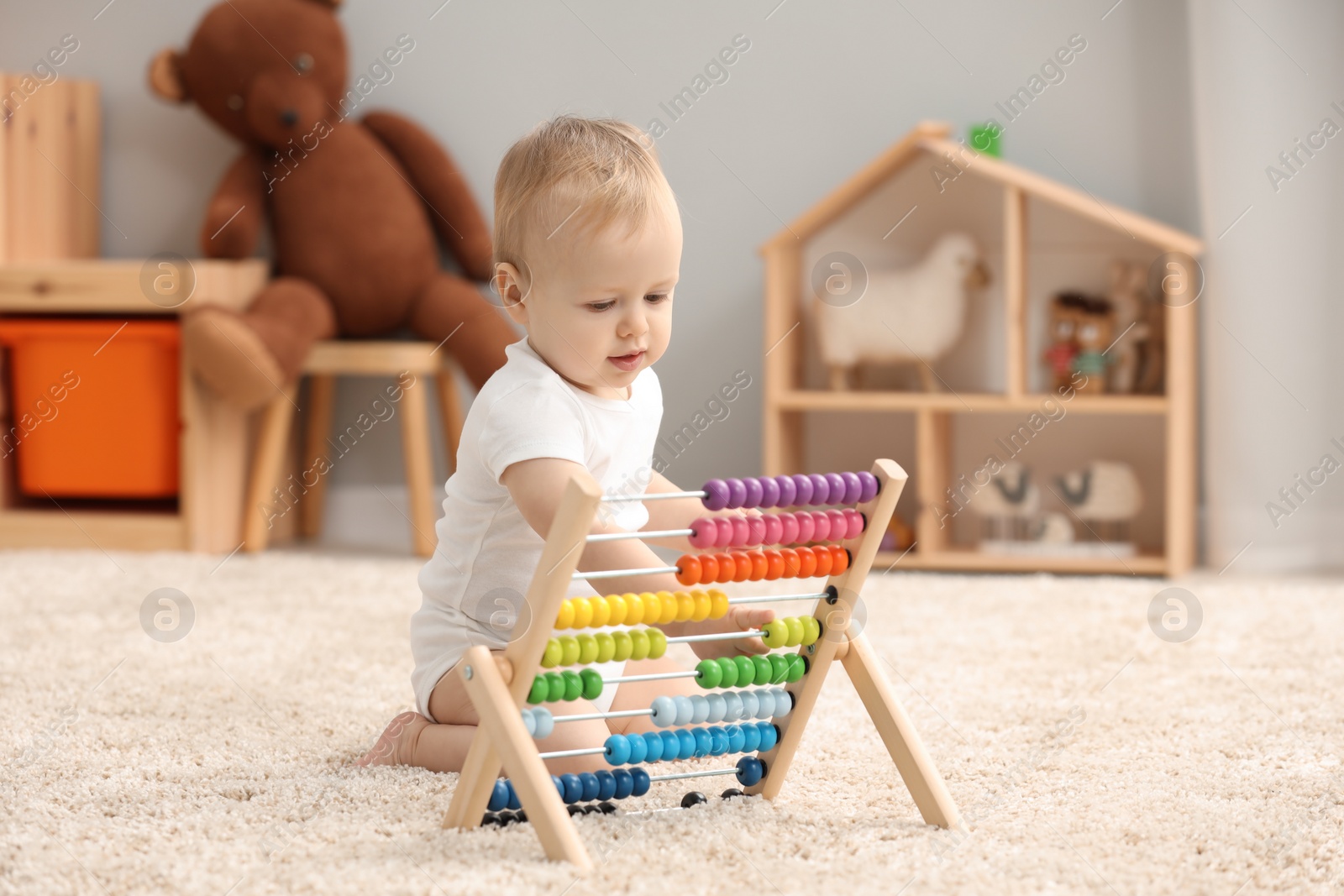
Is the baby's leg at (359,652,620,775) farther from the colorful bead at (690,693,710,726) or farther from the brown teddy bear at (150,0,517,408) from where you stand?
the brown teddy bear at (150,0,517,408)

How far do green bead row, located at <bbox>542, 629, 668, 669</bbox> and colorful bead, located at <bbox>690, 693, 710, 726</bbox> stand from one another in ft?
0.19

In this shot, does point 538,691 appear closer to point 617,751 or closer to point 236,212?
point 617,751

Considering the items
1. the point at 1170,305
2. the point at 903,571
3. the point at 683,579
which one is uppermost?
the point at 1170,305

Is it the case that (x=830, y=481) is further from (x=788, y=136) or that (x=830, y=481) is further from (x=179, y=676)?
(x=788, y=136)

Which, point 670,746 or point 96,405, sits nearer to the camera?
point 670,746

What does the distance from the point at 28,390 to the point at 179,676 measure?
1084mm

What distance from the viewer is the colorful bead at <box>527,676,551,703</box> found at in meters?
0.88

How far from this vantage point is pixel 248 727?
1234mm

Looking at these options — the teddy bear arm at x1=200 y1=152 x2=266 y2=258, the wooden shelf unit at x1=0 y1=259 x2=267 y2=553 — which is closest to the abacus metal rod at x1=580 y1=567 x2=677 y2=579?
the wooden shelf unit at x1=0 y1=259 x2=267 y2=553

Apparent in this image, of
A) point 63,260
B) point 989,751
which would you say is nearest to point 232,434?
point 63,260

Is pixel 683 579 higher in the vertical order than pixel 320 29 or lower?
lower

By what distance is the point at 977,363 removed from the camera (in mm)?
2301

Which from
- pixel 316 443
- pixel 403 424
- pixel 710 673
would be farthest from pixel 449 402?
pixel 710 673

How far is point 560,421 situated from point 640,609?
0.16m
